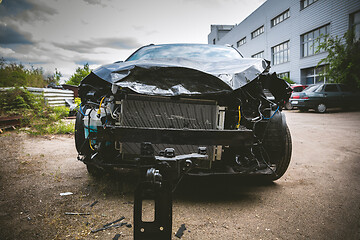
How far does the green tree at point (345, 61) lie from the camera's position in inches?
484

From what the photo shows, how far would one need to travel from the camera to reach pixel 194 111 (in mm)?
2279

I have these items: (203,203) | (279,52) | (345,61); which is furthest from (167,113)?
(279,52)

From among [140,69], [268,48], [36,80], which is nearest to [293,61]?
[268,48]

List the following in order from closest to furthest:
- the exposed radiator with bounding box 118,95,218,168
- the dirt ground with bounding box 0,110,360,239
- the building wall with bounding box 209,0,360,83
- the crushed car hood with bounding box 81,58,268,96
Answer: the dirt ground with bounding box 0,110,360,239
the crushed car hood with bounding box 81,58,268,96
the exposed radiator with bounding box 118,95,218,168
the building wall with bounding box 209,0,360,83

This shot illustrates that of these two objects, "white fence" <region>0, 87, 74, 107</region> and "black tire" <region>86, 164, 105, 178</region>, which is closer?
"black tire" <region>86, 164, 105, 178</region>

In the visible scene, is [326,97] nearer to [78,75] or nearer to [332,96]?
[332,96]

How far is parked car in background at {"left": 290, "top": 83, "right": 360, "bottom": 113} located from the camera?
37.5ft

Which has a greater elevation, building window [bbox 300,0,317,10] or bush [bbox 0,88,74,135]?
building window [bbox 300,0,317,10]

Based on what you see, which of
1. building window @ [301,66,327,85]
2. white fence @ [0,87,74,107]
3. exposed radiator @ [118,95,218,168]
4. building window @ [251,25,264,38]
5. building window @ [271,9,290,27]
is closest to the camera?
exposed radiator @ [118,95,218,168]

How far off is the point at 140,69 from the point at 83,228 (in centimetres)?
146

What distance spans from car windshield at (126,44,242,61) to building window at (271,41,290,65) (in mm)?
19553

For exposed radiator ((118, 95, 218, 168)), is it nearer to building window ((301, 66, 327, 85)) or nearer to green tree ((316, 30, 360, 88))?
green tree ((316, 30, 360, 88))

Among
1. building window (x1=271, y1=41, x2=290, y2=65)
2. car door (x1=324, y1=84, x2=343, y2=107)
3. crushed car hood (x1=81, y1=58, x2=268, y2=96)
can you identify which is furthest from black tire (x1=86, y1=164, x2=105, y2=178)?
building window (x1=271, y1=41, x2=290, y2=65)

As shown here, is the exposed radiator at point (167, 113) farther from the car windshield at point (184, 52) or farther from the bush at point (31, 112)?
the bush at point (31, 112)
